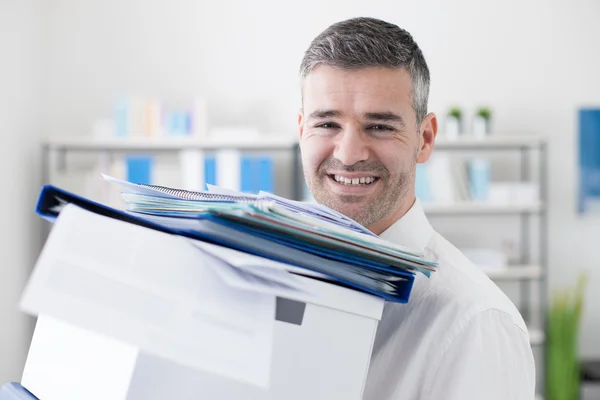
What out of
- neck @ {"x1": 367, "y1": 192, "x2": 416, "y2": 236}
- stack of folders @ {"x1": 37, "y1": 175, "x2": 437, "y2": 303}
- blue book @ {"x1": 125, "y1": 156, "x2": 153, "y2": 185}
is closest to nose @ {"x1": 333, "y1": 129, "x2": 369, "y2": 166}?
neck @ {"x1": 367, "y1": 192, "x2": 416, "y2": 236}

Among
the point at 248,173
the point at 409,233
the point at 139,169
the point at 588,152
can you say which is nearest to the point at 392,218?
the point at 409,233

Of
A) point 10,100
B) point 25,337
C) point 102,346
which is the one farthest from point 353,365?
point 25,337

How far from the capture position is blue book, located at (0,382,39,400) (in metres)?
0.60

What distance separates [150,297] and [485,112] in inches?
144

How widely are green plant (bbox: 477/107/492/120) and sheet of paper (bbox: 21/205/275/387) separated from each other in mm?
3591

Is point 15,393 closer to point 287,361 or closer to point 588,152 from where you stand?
point 287,361

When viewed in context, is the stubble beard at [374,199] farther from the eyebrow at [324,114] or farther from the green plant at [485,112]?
the green plant at [485,112]

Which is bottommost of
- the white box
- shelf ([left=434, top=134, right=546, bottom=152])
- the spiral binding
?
the white box

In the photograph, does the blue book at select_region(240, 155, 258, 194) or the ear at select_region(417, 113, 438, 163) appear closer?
the ear at select_region(417, 113, 438, 163)

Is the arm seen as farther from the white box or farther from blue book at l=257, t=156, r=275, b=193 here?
blue book at l=257, t=156, r=275, b=193

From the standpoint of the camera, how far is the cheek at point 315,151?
0.85m

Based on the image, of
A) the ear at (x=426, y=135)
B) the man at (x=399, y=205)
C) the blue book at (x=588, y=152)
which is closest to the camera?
the man at (x=399, y=205)

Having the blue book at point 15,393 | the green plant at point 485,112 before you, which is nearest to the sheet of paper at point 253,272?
the blue book at point 15,393

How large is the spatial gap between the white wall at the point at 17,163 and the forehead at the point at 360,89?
123 inches
